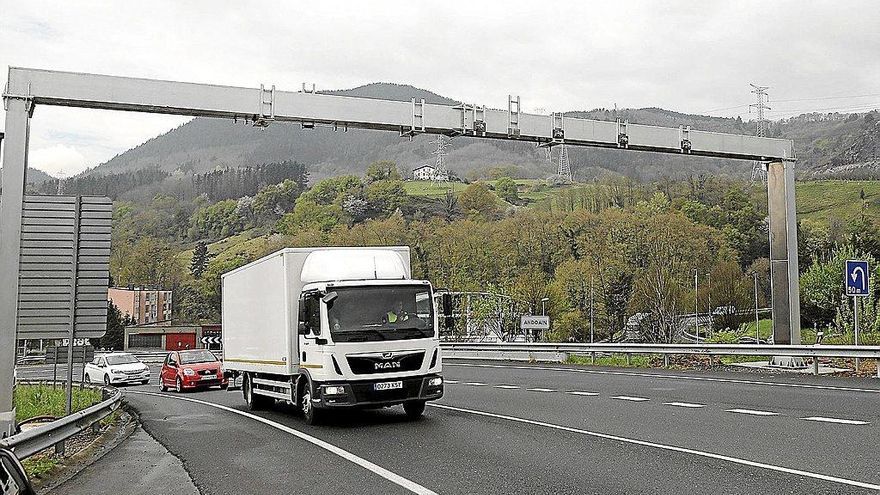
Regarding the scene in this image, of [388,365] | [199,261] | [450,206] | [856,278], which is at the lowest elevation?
[388,365]

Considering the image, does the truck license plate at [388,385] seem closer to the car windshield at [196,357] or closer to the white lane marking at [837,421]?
the white lane marking at [837,421]

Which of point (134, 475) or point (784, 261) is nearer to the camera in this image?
point (134, 475)

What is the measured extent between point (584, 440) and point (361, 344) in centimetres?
455

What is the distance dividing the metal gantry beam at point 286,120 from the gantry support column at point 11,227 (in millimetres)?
18

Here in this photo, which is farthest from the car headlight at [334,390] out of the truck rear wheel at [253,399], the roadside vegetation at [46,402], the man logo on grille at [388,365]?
the roadside vegetation at [46,402]

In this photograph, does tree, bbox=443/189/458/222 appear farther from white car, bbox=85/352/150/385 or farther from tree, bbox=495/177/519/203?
white car, bbox=85/352/150/385

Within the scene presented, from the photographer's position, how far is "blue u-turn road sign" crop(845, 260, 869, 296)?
24594 mm

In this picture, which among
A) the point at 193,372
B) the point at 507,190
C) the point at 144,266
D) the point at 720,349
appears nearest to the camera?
the point at 720,349

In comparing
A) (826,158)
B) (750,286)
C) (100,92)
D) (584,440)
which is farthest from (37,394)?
(826,158)

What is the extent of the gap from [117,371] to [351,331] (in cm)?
2948

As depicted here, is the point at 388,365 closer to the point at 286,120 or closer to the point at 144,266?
the point at 286,120

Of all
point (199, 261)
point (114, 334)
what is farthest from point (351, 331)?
point (199, 261)

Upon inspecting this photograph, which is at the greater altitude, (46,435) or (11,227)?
(11,227)

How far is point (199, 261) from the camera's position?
13838cm
